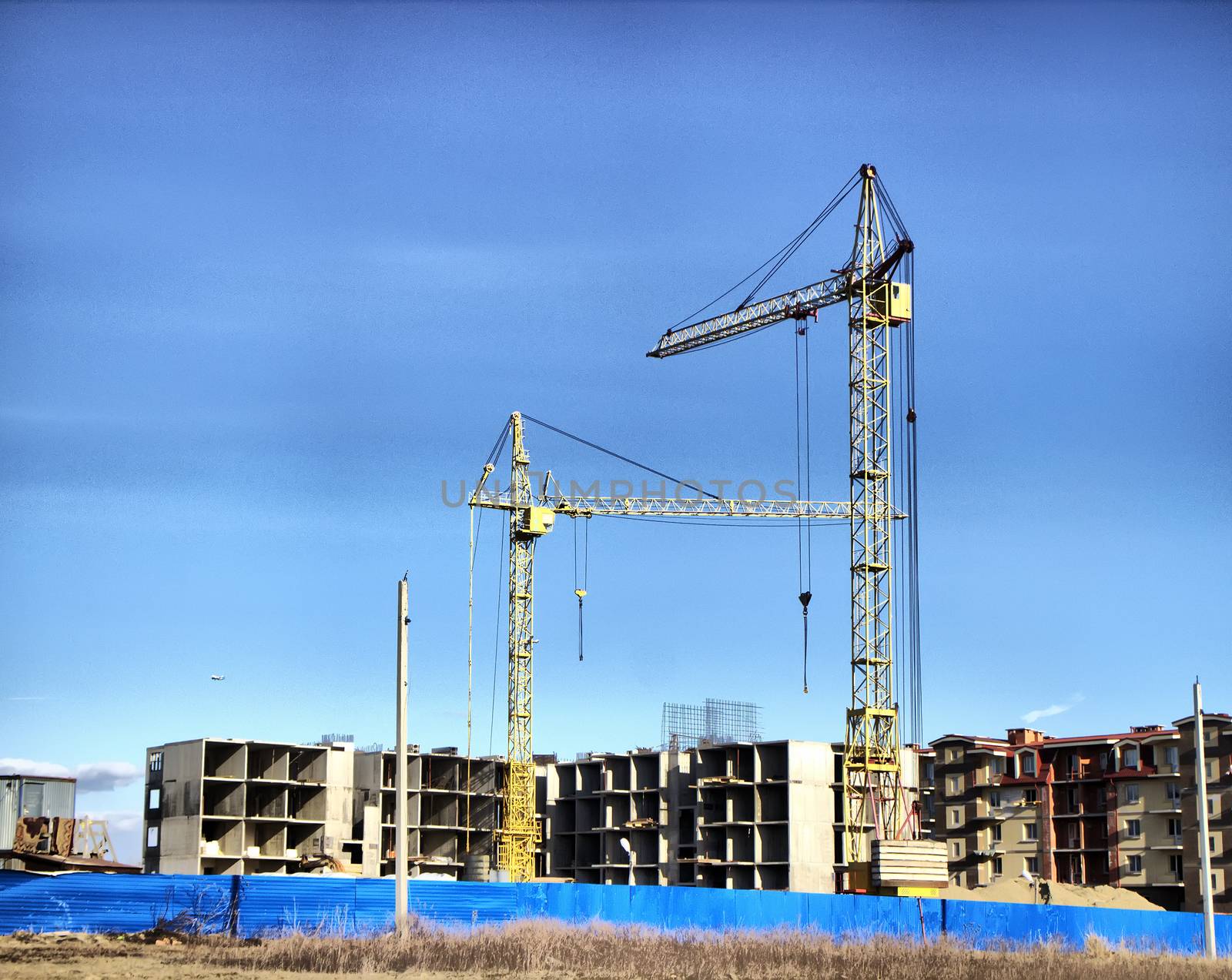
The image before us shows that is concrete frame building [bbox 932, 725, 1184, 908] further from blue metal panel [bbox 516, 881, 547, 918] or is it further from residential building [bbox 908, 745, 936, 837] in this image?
blue metal panel [bbox 516, 881, 547, 918]

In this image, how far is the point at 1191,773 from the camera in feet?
305

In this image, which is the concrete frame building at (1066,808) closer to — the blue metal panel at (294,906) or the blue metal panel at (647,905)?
the blue metal panel at (647,905)

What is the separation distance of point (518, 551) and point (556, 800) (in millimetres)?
19407

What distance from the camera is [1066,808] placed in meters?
101

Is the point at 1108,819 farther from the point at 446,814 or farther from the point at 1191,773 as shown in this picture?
the point at 446,814

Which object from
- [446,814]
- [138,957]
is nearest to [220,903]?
[138,957]

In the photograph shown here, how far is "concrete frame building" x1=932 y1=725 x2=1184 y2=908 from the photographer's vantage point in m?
95.3

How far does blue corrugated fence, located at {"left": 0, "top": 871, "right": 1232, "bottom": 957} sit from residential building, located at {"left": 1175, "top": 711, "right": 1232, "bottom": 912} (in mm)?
39271

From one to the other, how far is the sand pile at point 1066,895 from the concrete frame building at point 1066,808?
11.4ft

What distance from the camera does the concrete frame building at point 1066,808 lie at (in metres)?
95.3

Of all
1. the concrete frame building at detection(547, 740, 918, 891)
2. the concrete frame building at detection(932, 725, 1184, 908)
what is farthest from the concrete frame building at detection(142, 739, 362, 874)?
the concrete frame building at detection(932, 725, 1184, 908)

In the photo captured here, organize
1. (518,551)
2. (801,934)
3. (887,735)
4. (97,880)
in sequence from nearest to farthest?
(97,880) < (801,934) < (887,735) < (518,551)

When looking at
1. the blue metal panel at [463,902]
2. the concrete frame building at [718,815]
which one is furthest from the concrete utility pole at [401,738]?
the concrete frame building at [718,815]

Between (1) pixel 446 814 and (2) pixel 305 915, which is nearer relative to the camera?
(2) pixel 305 915
